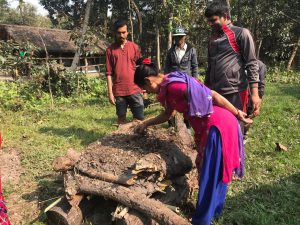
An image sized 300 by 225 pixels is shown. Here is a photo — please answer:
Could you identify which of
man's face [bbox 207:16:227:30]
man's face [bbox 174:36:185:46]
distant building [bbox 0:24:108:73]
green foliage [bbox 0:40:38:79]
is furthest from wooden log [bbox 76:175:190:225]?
distant building [bbox 0:24:108:73]

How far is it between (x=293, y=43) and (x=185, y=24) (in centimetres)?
820

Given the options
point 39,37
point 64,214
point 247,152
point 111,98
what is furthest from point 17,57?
point 39,37

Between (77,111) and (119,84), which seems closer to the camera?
(119,84)

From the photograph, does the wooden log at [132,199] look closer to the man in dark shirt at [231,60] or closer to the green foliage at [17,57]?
the man in dark shirt at [231,60]

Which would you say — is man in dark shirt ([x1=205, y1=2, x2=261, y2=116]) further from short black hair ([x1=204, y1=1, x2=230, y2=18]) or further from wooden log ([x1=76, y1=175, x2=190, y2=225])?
wooden log ([x1=76, y1=175, x2=190, y2=225])

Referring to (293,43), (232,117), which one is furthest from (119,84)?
(293,43)

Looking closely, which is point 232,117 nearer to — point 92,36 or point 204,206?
point 204,206

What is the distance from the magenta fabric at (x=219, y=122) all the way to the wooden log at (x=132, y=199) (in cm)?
57

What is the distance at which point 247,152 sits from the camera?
502 cm

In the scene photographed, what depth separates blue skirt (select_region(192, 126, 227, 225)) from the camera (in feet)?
9.06

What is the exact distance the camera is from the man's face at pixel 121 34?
4649 mm

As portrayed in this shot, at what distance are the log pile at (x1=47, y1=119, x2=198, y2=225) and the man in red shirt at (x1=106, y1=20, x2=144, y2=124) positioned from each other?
4.28 ft

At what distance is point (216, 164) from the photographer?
2.77 meters

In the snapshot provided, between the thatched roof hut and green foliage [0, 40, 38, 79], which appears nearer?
green foliage [0, 40, 38, 79]
